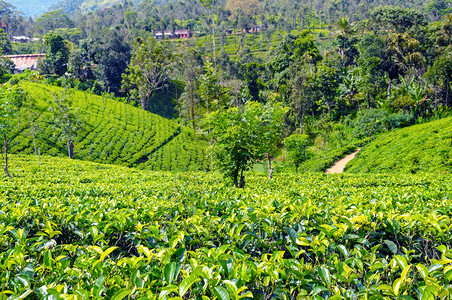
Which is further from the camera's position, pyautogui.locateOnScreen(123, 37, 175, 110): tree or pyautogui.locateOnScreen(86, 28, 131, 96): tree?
pyautogui.locateOnScreen(86, 28, 131, 96): tree

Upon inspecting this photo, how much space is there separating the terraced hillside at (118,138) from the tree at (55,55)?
56.8 ft

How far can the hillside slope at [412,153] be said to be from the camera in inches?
550

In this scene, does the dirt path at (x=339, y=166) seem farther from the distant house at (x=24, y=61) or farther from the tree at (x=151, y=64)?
the distant house at (x=24, y=61)

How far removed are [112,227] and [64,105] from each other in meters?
22.4

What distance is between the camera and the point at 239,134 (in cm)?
768

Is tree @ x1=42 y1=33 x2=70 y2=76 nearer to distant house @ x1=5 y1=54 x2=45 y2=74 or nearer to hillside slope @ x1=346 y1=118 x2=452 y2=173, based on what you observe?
distant house @ x1=5 y1=54 x2=45 y2=74

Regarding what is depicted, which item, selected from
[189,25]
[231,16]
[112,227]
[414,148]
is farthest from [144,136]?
[231,16]

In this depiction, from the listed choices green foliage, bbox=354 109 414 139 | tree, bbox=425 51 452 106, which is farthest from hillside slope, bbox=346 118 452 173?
tree, bbox=425 51 452 106

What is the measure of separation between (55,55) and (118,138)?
29624 millimetres

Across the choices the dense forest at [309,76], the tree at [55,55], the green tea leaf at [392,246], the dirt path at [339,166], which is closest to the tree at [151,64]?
the dense forest at [309,76]

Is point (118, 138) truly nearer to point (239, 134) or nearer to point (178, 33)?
point (239, 134)

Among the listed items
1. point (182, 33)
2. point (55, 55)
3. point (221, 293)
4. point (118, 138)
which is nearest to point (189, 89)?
point (118, 138)

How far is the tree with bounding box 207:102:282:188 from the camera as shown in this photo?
25.2 ft

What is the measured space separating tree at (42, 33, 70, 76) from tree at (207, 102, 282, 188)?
5120 cm
